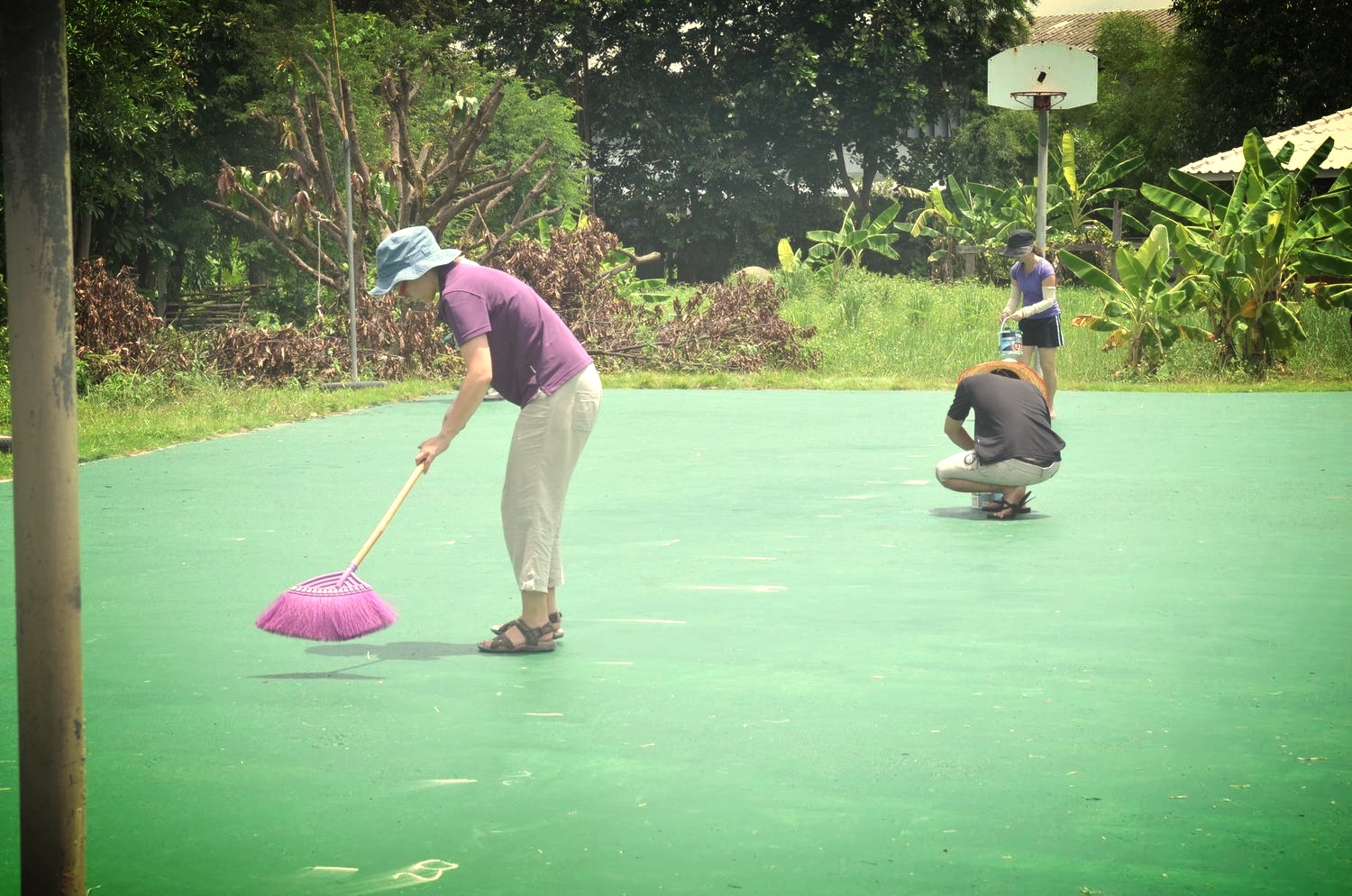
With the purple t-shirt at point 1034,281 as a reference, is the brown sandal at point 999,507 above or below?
below

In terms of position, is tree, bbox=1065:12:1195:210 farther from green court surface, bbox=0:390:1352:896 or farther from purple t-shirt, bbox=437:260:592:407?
purple t-shirt, bbox=437:260:592:407

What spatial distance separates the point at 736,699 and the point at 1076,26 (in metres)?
63.2

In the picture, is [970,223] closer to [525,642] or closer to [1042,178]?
[1042,178]

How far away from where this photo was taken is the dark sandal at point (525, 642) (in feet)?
22.4

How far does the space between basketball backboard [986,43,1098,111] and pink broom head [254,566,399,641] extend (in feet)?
57.7

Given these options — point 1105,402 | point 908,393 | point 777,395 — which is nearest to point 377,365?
point 777,395

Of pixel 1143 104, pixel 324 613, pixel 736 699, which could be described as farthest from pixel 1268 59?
pixel 324 613

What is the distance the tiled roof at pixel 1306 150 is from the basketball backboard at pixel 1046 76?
241 inches

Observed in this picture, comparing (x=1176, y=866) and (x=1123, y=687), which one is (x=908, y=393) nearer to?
(x=1123, y=687)

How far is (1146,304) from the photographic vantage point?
21422 millimetres

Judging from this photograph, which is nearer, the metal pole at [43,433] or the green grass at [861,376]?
the metal pole at [43,433]

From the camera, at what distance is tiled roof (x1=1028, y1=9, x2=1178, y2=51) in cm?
6163

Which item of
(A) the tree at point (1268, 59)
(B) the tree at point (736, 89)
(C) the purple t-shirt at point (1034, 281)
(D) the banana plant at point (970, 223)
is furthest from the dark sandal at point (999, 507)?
(B) the tree at point (736, 89)

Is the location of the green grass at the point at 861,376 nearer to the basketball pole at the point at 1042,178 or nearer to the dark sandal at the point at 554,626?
the basketball pole at the point at 1042,178
